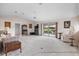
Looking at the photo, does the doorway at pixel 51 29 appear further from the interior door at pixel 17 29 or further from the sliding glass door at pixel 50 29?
the interior door at pixel 17 29

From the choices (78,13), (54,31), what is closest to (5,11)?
(54,31)

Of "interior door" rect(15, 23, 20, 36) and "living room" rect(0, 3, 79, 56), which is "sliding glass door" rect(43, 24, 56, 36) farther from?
"interior door" rect(15, 23, 20, 36)

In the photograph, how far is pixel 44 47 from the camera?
2.53 meters

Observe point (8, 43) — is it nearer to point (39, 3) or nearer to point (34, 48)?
point (34, 48)

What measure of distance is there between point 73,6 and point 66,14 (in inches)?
9.9

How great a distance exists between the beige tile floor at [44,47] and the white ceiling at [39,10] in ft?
1.85

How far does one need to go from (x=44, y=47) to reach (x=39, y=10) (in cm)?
99

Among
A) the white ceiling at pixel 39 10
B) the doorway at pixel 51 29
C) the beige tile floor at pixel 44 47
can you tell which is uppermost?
the white ceiling at pixel 39 10

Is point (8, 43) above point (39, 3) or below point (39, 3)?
below

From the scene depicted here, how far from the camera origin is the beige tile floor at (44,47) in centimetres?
243

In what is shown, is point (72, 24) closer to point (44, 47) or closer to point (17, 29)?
point (44, 47)

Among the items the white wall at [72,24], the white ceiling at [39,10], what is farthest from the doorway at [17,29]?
the white wall at [72,24]

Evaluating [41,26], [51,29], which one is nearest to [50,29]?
[51,29]

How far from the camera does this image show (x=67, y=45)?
2.71 m
